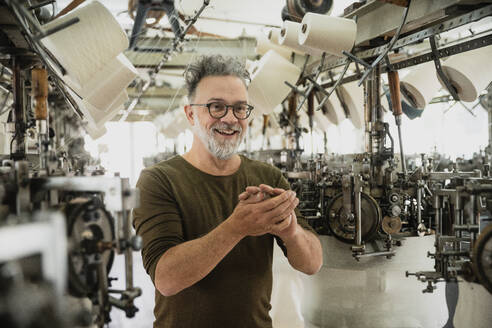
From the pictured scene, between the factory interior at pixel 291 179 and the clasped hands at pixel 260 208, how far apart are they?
256 millimetres

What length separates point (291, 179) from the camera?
3225 millimetres

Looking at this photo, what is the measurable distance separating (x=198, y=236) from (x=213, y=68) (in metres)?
0.50

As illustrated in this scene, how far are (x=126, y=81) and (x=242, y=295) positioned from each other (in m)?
0.92

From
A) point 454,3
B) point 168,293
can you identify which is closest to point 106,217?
point 168,293

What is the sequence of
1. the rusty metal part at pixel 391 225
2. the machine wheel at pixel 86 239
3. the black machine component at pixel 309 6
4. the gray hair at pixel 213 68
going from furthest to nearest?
the black machine component at pixel 309 6 < the rusty metal part at pixel 391 225 < the gray hair at pixel 213 68 < the machine wheel at pixel 86 239

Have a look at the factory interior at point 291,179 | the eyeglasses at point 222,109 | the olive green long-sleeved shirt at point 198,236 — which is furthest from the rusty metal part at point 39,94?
the eyeglasses at point 222,109

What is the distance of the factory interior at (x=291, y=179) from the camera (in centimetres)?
67

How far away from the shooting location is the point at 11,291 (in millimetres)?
431

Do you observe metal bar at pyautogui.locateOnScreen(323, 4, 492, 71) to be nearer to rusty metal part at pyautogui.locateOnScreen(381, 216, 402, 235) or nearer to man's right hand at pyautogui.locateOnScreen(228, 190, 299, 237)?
rusty metal part at pyautogui.locateOnScreen(381, 216, 402, 235)

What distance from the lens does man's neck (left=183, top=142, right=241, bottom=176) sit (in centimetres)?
127

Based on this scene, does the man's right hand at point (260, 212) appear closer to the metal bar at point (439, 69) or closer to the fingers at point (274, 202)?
the fingers at point (274, 202)

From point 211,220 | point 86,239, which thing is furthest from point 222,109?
point 86,239

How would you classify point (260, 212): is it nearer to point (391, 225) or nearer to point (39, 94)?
point (39, 94)

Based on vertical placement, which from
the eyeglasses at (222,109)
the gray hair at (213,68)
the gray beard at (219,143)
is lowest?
the gray beard at (219,143)
